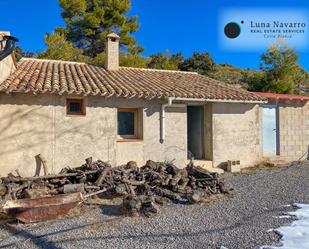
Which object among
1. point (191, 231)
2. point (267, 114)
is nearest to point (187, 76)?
point (267, 114)

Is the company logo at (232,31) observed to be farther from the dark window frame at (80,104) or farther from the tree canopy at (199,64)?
the tree canopy at (199,64)

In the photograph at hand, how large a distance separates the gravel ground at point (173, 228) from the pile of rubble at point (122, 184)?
2.02ft

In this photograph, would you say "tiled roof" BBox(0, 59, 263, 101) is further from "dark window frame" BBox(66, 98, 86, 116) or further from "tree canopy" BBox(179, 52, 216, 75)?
"tree canopy" BBox(179, 52, 216, 75)

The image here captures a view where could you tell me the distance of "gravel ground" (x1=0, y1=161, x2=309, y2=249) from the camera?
246 inches

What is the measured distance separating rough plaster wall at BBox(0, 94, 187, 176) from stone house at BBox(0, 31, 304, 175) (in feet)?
0.10

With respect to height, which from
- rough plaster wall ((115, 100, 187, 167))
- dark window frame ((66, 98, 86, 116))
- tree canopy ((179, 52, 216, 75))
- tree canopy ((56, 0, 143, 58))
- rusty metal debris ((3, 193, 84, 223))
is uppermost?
tree canopy ((56, 0, 143, 58))

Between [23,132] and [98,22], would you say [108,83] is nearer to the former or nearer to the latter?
[23,132]

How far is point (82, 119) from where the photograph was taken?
12.4 metres

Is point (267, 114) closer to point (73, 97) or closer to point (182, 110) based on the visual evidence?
point (182, 110)

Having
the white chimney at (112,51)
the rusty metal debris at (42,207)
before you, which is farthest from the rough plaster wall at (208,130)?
the rusty metal debris at (42,207)

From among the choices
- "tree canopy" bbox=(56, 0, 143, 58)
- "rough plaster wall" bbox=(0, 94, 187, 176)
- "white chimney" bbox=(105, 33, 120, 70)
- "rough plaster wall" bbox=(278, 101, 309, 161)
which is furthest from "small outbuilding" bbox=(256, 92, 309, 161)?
"tree canopy" bbox=(56, 0, 143, 58)

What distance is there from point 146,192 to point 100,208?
4.73 feet

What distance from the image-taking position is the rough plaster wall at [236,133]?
601 inches

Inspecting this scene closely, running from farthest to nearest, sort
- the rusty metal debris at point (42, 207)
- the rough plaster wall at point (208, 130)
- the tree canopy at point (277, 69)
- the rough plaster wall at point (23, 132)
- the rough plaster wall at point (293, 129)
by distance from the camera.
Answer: the tree canopy at point (277, 69)
the rough plaster wall at point (293, 129)
the rough plaster wall at point (208, 130)
the rough plaster wall at point (23, 132)
the rusty metal debris at point (42, 207)
